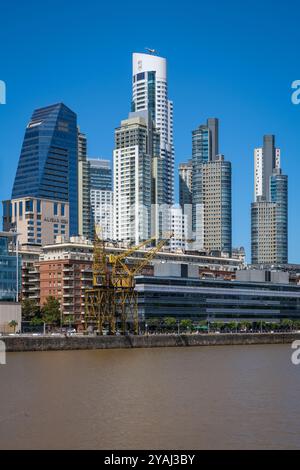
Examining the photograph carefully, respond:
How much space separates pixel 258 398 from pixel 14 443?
1560 centimetres

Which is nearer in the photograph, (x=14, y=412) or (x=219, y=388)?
(x=14, y=412)

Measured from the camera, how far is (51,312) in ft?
383

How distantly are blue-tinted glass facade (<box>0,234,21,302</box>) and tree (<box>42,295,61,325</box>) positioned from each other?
13285 mm

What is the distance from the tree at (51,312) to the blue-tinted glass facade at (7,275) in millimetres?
13285

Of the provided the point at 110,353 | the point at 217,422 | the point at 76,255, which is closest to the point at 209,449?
the point at 217,422

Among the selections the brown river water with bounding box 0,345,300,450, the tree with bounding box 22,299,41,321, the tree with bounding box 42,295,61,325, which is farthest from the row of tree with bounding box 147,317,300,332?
the brown river water with bounding box 0,345,300,450

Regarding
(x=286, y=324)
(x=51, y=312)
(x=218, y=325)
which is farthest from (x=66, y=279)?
(x=286, y=324)

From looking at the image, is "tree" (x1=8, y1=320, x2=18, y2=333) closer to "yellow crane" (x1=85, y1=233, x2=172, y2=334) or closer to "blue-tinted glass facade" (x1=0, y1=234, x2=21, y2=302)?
→ "blue-tinted glass facade" (x1=0, y1=234, x2=21, y2=302)

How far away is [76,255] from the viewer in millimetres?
128375

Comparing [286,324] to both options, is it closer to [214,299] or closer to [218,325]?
[214,299]

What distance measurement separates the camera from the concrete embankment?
84.8m

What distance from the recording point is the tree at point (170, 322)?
117131 mm

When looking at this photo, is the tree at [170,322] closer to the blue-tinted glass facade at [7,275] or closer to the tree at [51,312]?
the tree at [51,312]
